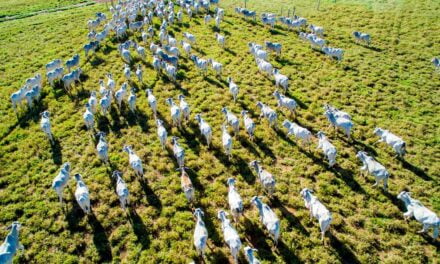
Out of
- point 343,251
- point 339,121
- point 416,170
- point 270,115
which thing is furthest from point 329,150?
point 343,251

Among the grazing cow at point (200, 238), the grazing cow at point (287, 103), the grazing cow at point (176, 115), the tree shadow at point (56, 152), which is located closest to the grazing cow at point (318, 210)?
the grazing cow at point (200, 238)

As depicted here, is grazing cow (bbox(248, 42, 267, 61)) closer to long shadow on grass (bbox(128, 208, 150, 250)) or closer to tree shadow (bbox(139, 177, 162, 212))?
tree shadow (bbox(139, 177, 162, 212))

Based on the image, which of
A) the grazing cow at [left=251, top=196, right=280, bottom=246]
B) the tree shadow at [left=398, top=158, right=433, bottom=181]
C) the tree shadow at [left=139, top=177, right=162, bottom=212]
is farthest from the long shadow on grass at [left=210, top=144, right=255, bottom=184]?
the tree shadow at [left=398, top=158, right=433, bottom=181]

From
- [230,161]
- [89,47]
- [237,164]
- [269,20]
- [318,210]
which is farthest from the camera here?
[269,20]

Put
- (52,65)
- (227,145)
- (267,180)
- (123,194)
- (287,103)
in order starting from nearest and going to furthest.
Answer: (123,194), (267,180), (227,145), (287,103), (52,65)

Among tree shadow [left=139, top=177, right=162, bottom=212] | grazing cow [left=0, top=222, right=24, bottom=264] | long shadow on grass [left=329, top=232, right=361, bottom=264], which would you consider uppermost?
grazing cow [left=0, top=222, right=24, bottom=264]

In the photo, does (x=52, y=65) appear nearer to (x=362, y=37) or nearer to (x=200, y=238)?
(x=200, y=238)

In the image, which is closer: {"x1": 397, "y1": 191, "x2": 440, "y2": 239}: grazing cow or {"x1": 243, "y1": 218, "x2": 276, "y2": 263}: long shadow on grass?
{"x1": 243, "y1": 218, "x2": 276, "y2": 263}: long shadow on grass

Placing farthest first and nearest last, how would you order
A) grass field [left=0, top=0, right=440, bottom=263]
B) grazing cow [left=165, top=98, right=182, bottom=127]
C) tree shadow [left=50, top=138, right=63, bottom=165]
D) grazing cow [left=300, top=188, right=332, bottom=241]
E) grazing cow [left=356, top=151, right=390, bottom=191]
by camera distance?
1. grazing cow [left=165, top=98, right=182, bottom=127]
2. tree shadow [left=50, top=138, right=63, bottom=165]
3. grazing cow [left=356, top=151, right=390, bottom=191]
4. grass field [left=0, top=0, right=440, bottom=263]
5. grazing cow [left=300, top=188, right=332, bottom=241]
